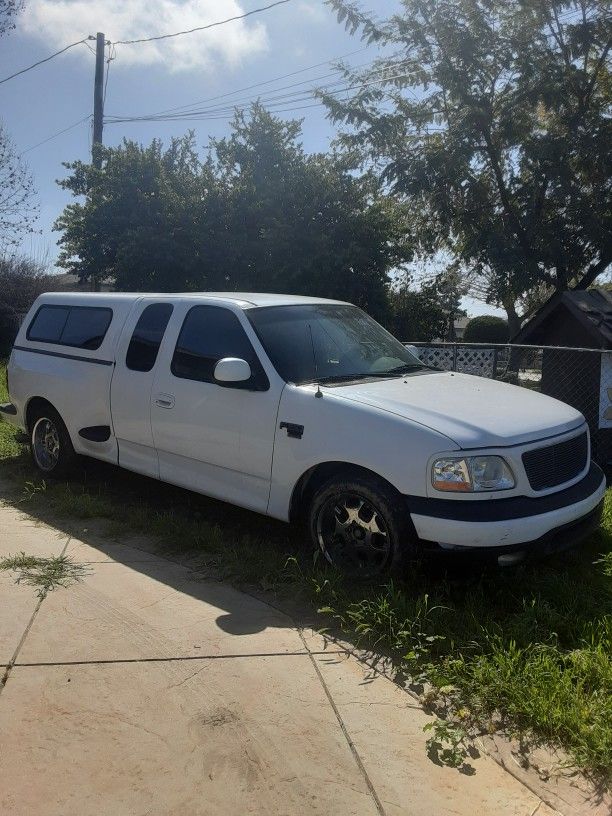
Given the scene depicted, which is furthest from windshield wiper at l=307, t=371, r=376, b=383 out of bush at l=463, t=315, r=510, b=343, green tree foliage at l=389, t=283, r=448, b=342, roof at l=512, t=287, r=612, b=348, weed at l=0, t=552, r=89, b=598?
bush at l=463, t=315, r=510, b=343

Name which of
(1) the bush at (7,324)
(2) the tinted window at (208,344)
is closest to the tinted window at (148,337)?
(2) the tinted window at (208,344)

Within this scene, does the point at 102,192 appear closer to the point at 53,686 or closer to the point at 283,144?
the point at 283,144

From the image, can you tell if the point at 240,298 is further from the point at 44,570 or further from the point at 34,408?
the point at 34,408

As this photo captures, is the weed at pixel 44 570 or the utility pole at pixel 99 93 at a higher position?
the utility pole at pixel 99 93

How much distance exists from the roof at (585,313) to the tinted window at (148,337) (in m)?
4.74

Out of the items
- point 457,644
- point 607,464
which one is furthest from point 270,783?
point 607,464

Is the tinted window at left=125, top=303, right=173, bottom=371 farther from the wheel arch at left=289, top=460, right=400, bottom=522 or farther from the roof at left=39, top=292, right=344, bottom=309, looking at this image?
the wheel arch at left=289, top=460, right=400, bottom=522

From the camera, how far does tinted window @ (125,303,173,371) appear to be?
19.0 feet

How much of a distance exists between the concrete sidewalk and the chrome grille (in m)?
1.49

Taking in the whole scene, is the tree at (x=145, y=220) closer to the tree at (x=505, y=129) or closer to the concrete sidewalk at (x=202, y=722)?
the tree at (x=505, y=129)

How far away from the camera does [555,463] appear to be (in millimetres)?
4391

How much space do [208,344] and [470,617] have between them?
2698 millimetres

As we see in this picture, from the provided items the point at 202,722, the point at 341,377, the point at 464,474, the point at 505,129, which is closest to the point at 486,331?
the point at 505,129

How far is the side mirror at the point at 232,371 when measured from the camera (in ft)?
15.7
